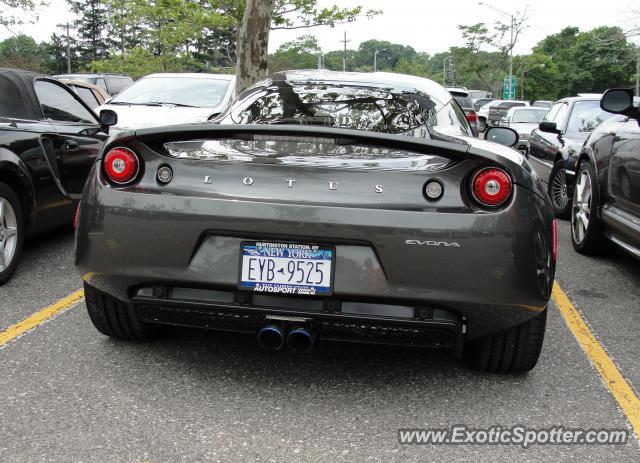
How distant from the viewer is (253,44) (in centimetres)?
1318

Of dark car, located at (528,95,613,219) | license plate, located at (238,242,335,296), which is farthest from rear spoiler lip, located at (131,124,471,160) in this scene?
dark car, located at (528,95,613,219)

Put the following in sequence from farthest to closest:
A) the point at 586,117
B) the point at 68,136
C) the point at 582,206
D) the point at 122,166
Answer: the point at 586,117
the point at 582,206
the point at 68,136
the point at 122,166

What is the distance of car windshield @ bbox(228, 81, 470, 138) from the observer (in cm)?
373

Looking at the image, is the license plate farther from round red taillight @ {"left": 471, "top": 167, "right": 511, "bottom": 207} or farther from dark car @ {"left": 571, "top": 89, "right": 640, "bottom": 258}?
dark car @ {"left": 571, "top": 89, "right": 640, "bottom": 258}

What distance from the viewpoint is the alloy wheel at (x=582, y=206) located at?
6.40 meters

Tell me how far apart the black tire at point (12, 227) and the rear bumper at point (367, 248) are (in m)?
2.18

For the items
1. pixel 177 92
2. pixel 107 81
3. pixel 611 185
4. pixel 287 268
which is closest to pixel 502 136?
pixel 611 185

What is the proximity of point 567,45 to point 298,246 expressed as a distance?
316ft

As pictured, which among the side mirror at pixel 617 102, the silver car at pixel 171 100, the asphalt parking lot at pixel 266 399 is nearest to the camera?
the asphalt parking lot at pixel 266 399

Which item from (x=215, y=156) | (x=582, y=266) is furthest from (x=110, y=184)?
(x=582, y=266)

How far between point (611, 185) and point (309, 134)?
3.46 metres

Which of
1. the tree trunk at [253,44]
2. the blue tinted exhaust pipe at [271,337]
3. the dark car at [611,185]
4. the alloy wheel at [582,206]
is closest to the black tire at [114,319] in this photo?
the blue tinted exhaust pipe at [271,337]

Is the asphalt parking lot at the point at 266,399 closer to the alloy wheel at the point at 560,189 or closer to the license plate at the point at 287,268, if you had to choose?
the license plate at the point at 287,268

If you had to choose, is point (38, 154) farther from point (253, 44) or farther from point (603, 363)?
point (253, 44)
